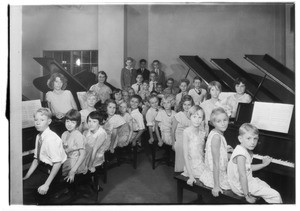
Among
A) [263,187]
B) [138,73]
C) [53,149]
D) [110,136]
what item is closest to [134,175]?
[110,136]

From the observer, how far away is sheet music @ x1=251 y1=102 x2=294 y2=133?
2062 millimetres

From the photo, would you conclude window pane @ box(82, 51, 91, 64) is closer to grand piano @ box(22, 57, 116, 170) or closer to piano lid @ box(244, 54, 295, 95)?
grand piano @ box(22, 57, 116, 170)

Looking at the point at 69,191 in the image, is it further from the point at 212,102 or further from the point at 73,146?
the point at 212,102

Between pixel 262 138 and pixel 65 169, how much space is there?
5.18 ft

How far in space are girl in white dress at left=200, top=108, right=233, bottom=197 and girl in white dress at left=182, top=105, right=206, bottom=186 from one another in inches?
4.8

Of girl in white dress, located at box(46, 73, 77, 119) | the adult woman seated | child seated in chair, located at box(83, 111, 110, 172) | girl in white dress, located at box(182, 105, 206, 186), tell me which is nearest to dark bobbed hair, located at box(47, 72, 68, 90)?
girl in white dress, located at box(46, 73, 77, 119)

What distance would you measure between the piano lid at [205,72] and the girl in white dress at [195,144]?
1.43 metres

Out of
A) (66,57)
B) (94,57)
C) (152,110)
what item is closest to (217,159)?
(152,110)

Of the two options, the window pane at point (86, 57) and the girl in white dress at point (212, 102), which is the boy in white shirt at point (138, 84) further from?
the girl in white dress at point (212, 102)

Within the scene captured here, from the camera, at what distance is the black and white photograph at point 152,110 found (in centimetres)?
205

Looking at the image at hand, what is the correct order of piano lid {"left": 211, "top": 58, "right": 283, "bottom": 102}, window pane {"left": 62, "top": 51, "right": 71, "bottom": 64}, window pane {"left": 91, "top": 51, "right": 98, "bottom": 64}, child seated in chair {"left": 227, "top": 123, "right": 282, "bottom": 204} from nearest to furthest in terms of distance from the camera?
child seated in chair {"left": 227, "top": 123, "right": 282, "bottom": 204} → piano lid {"left": 211, "top": 58, "right": 283, "bottom": 102} → window pane {"left": 91, "top": 51, "right": 98, "bottom": 64} → window pane {"left": 62, "top": 51, "right": 71, "bottom": 64}

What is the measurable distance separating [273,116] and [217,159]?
57 centimetres

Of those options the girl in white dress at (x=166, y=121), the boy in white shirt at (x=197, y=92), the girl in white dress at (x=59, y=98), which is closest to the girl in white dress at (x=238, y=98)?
the boy in white shirt at (x=197, y=92)

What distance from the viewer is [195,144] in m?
2.26
